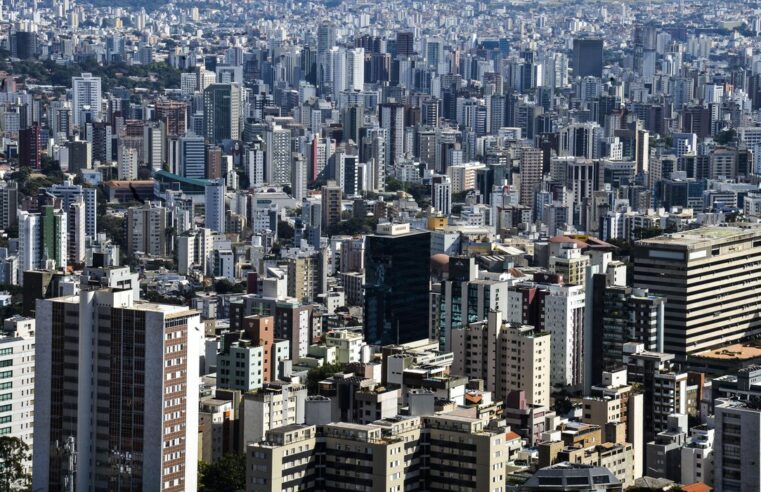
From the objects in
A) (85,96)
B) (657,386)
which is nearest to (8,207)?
(657,386)

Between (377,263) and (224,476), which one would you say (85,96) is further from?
(224,476)

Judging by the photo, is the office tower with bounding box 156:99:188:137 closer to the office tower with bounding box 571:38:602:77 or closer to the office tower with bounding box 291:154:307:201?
the office tower with bounding box 291:154:307:201

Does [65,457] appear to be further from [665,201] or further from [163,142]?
[163,142]

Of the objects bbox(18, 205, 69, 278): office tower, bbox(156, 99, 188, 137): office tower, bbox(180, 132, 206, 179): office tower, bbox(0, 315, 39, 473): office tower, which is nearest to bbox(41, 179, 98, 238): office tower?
bbox(18, 205, 69, 278): office tower

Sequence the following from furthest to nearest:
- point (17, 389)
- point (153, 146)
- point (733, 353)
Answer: point (153, 146) < point (733, 353) < point (17, 389)

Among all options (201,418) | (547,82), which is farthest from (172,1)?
(201,418)

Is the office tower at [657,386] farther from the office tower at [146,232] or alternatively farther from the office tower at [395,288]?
the office tower at [146,232]

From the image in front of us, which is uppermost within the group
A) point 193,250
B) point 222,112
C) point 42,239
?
point 222,112
